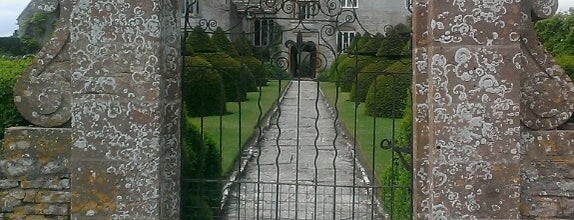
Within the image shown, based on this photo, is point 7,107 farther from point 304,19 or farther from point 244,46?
point 304,19

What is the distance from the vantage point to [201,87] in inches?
293

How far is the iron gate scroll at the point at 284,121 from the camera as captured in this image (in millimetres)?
4953

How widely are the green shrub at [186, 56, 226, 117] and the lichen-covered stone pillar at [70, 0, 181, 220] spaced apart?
2.01 ft

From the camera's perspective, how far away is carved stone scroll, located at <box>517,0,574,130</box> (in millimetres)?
4422

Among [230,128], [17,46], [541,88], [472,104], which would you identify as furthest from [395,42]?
[17,46]

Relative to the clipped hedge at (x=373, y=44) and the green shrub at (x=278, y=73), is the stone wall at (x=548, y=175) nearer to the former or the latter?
the clipped hedge at (x=373, y=44)

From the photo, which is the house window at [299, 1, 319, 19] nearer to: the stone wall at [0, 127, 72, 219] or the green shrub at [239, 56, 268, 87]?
the green shrub at [239, 56, 268, 87]

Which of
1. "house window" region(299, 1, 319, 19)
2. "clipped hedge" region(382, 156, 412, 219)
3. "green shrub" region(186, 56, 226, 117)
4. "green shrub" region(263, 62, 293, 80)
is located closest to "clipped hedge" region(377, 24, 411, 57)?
"house window" region(299, 1, 319, 19)

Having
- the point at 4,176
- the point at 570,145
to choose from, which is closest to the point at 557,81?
the point at 570,145

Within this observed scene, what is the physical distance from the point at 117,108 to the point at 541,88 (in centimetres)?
279

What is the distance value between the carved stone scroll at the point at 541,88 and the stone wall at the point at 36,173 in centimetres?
311

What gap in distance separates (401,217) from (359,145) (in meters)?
4.95

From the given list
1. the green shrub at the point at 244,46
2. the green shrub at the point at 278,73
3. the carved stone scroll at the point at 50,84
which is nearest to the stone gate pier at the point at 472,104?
the green shrub at the point at 278,73

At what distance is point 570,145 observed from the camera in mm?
4379
